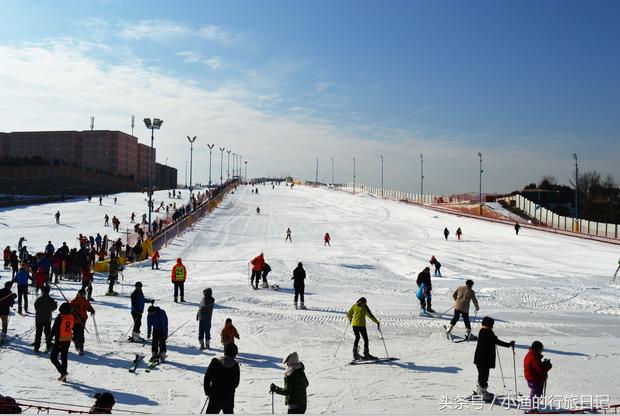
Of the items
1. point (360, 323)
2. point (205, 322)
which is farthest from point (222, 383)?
point (205, 322)

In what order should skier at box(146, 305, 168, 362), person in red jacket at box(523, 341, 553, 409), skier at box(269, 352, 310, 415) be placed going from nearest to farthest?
skier at box(269, 352, 310, 415)
person in red jacket at box(523, 341, 553, 409)
skier at box(146, 305, 168, 362)

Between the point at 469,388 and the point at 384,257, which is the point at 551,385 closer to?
the point at 469,388

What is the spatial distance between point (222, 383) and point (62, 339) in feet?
13.4

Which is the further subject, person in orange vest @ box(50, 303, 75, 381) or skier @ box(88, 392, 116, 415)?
person in orange vest @ box(50, 303, 75, 381)

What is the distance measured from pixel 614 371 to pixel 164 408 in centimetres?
749

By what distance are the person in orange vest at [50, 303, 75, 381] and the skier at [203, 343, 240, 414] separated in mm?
3827

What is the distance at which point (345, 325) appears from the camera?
1260cm

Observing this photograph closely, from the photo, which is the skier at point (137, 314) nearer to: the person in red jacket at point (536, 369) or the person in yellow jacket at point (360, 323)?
the person in yellow jacket at point (360, 323)

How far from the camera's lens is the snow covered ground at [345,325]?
792 cm

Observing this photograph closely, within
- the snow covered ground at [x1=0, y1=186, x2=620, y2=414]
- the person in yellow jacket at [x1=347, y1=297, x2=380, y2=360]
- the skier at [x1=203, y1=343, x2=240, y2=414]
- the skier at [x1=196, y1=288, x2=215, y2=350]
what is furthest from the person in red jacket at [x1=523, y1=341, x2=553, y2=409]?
the skier at [x1=196, y1=288, x2=215, y2=350]

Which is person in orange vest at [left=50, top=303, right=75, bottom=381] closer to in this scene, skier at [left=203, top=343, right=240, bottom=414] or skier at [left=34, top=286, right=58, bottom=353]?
skier at [left=34, top=286, right=58, bottom=353]

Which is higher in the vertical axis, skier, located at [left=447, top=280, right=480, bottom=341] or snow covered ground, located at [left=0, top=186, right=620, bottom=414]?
skier, located at [left=447, top=280, right=480, bottom=341]

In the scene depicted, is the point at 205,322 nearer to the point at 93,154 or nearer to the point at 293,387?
the point at 293,387

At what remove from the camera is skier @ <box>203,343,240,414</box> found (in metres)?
5.54
